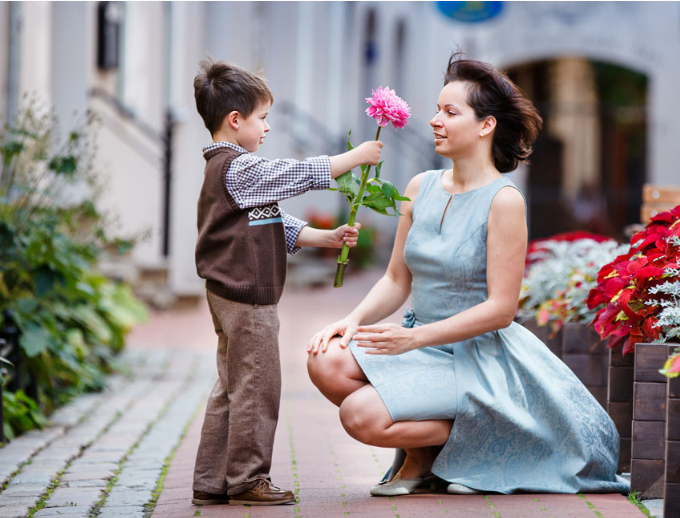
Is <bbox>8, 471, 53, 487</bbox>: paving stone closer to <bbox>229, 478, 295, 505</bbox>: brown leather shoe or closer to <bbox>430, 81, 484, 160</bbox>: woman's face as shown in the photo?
<bbox>229, 478, 295, 505</bbox>: brown leather shoe

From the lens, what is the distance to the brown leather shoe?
10.6 ft

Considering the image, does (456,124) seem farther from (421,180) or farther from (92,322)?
(92,322)

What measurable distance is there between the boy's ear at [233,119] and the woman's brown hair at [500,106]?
29.1 inches

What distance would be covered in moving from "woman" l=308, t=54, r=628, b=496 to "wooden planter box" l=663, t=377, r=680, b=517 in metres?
0.52

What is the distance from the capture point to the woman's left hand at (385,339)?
3.15m

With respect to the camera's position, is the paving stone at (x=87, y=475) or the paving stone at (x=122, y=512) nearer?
the paving stone at (x=122, y=512)

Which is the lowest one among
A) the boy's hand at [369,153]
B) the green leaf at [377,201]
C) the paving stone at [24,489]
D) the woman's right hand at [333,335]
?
the paving stone at [24,489]

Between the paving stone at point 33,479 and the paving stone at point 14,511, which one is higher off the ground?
the paving stone at point 14,511

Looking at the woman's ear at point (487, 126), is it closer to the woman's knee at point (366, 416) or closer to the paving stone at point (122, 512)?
the woman's knee at point (366, 416)

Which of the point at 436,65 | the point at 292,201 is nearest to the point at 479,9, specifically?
the point at 292,201

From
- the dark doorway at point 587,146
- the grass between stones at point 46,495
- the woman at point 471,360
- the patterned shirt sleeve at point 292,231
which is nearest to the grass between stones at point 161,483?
the grass between stones at point 46,495

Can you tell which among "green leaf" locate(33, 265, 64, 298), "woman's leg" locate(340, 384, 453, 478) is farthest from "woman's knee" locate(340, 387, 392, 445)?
"green leaf" locate(33, 265, 64, 298)

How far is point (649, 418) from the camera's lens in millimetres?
3162

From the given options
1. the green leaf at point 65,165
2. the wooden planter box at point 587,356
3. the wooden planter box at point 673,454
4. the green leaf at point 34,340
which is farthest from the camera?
the green leaf at point 65,165
